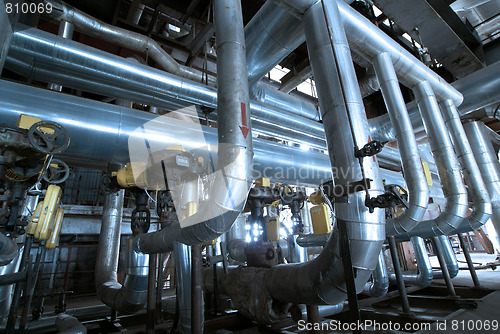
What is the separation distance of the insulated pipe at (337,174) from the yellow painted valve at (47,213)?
181 centimetres

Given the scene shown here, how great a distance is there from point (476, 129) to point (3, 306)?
7530 millimetres

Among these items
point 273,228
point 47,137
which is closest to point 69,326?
point 47,137

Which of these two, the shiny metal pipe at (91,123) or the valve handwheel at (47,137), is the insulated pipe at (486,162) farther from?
the valve handwheel at (47,137)

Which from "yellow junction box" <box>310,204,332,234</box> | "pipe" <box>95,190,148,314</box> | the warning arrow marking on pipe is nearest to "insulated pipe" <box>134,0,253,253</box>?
the warning arrow marking on pipe

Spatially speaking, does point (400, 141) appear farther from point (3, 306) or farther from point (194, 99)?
point (3, 306)

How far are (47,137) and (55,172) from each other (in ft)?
2.29

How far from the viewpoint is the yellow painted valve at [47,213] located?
202 centimetres

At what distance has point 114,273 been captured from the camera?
3832 mm

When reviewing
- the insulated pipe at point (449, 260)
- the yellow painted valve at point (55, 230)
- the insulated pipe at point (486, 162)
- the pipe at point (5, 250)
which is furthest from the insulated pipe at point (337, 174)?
the insulated pipe at point (486, 162)

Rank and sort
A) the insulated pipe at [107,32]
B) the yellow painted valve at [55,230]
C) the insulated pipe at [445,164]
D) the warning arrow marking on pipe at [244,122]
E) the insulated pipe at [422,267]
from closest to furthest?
the warning arrow marking on pipe at [244,122]
the yellow painted valve at [55,230]
the insulated pipe at [445,164]
the insulated pipe at [107,32]
the insulated pipe at [422,267]

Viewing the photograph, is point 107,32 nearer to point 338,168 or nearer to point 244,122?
point 244,122

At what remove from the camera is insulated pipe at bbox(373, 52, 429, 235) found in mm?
2225

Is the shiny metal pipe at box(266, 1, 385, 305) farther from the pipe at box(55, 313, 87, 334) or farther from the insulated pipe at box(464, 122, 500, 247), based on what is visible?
the insulated pipe at box(464, 122, 500, 247)

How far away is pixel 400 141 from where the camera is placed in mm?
2434
